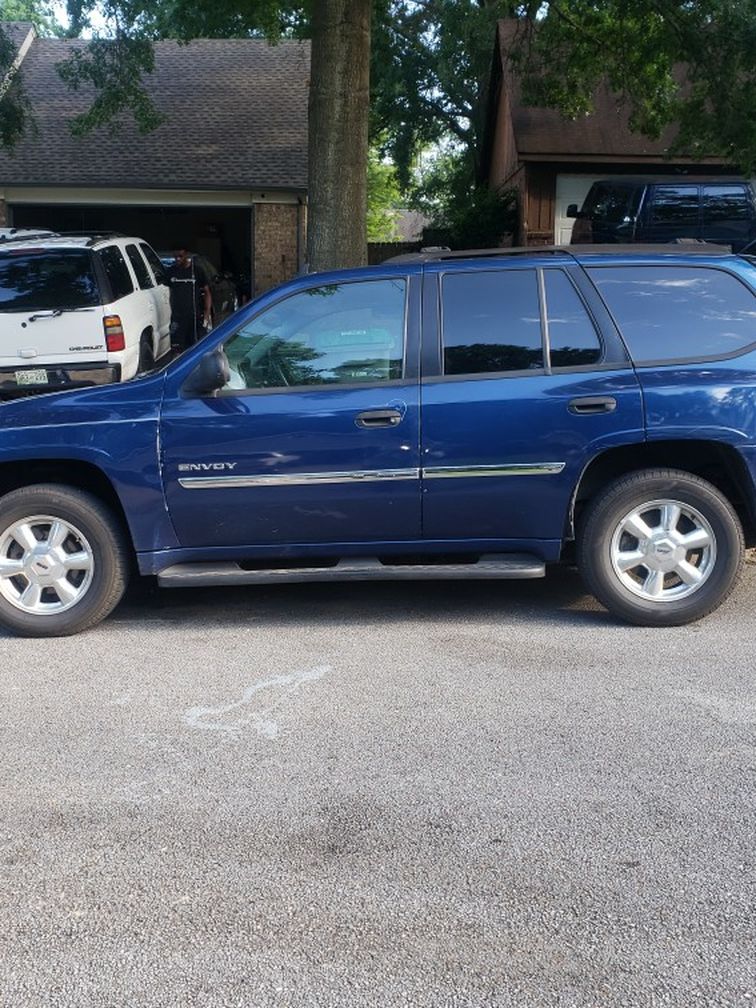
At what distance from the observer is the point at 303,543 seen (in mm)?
5703

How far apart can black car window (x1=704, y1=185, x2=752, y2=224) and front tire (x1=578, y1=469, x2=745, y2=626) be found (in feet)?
31.6

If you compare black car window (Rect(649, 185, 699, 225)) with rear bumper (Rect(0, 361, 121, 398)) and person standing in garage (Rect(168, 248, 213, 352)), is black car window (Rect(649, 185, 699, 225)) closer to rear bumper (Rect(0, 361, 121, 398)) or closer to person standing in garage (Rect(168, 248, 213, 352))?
person standing in garage (Rect(168, 248, 213, 352))

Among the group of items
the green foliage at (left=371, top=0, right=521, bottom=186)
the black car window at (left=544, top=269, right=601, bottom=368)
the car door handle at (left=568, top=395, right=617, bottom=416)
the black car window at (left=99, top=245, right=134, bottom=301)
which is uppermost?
the green foliage at (left=371, top=0, right=521, bottom=186)

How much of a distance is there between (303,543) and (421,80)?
1009 inches

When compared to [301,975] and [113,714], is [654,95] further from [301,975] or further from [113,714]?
[301,975]

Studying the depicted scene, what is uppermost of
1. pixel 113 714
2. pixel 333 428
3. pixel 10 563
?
pixel 333 428

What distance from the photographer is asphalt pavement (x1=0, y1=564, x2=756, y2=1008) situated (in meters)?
2.92

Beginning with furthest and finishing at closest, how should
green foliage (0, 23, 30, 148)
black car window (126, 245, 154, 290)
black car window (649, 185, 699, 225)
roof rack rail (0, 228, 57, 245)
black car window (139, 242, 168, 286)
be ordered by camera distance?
green foliage (0, 23, 30, 148)
black car window (649, 185, 699, 225)
black car window (139, 242, 168, 286)
black car window (126, 245, 154, 290)
roof rack rail (0, 228, 57, 245)

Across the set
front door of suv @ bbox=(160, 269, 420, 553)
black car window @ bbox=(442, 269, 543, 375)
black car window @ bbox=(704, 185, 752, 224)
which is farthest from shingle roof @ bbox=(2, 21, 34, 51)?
black car window @ bbox=(442, 269, 543, 375)

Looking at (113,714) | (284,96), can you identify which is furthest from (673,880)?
(284,96)

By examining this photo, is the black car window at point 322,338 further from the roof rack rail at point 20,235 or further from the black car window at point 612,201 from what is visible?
the black car window at point 612,201

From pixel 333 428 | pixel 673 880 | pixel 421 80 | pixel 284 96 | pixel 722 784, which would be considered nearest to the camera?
pixel 673 880

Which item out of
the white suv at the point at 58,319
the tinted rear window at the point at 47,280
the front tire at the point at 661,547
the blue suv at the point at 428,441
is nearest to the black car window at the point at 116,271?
the white suv at the point at 58,319

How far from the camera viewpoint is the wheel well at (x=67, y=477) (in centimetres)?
585
